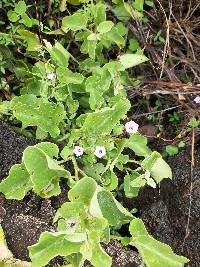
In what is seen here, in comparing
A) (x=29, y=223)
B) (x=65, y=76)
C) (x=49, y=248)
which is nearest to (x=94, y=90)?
(x=65, y=76)

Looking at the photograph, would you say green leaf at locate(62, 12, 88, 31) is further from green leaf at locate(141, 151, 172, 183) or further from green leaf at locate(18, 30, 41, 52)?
green leaf at locate(141, 151, 172, 183)

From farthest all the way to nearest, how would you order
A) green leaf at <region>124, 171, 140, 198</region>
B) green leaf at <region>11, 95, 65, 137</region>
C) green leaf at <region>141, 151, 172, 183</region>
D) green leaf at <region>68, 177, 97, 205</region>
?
1. green leaf at <region>141, 151, 172, 183</region>
2. green leaf at <region>124, 171, 140, 198</region>
3. green leaf at <region>11, 95, 65, 137</region>
4. green leaf at <region>68, 177, 97, 205</region>

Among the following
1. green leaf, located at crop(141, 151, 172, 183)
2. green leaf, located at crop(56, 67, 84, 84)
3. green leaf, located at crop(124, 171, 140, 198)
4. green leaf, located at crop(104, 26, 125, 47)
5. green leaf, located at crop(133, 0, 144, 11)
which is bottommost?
green leaf, located at crop(141, 151, 172, 183)

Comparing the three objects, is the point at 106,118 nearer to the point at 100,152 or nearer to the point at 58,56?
the point at 100,152

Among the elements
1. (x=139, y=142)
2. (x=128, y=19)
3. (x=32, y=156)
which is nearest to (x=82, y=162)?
(x=139, y=142)

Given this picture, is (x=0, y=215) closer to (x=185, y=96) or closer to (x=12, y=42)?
(x=12, y=42)

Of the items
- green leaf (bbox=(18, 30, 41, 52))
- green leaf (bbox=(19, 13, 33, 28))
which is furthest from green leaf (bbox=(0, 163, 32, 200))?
green leaf (bbox=(19, 13, 33, 28))
